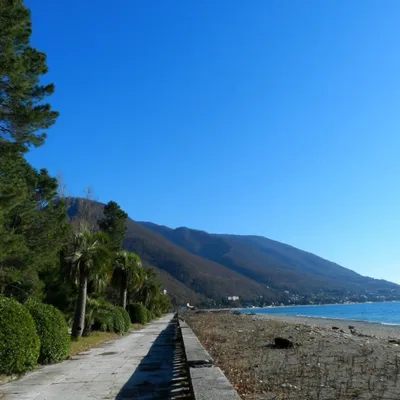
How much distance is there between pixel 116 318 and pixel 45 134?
48.6 feet

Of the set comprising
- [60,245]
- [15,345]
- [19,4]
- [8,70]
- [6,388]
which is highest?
[19,4]

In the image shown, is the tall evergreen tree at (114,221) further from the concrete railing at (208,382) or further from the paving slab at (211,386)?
the paving slab at (211,386)

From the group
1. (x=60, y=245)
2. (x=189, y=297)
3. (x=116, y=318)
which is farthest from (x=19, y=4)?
(x=189, y=297)

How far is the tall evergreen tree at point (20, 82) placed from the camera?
503 inches

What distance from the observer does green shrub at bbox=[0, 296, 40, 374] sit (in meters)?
9.06

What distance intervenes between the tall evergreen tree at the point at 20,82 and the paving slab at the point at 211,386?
32.6ft

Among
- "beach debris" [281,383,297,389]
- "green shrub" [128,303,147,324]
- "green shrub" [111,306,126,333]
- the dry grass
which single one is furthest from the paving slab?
"green shrub" [128,303,147,324]

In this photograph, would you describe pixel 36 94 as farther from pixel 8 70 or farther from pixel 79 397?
pixel 79 397

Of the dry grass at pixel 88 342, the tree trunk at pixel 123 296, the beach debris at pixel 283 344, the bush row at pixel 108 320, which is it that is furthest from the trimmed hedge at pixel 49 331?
the tree trunk at pixel 123 296

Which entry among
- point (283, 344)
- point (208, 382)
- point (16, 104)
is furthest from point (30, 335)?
point (283, 344)

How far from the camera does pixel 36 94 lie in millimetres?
14703

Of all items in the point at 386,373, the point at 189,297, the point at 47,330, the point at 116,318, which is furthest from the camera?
the point at 189,297

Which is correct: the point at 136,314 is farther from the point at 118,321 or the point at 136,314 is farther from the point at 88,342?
the point at 88,342

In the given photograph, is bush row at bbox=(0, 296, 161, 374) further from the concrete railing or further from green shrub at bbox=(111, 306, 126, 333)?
green shrub at bbox=(111, 306, 126, 333)
